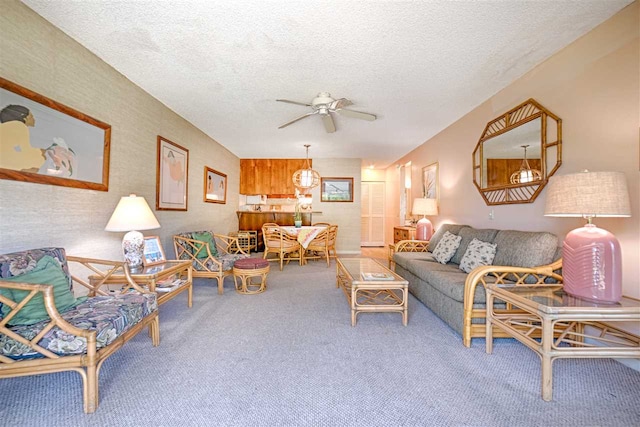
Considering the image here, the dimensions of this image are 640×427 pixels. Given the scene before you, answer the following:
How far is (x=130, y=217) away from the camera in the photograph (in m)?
2.36

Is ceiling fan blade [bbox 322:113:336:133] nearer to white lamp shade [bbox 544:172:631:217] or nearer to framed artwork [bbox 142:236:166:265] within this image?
white lamp shade [bbox 544:172:631:217]

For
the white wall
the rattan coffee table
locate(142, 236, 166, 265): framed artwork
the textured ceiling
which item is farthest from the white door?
locate(142, 236, 166, 265): framed artwork

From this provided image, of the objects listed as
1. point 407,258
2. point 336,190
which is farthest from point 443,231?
point 336,190

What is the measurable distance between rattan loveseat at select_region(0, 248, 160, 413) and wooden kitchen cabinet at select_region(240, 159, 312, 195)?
205 inches

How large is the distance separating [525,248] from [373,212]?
20.7 feet

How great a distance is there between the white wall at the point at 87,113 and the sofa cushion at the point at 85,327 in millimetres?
777

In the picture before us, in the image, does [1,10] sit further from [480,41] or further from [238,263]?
[480,41]

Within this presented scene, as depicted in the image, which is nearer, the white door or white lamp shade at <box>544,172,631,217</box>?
white lamp shade at <box>544,172,631,217</box>

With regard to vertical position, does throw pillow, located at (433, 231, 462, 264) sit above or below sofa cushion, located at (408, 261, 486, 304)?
above

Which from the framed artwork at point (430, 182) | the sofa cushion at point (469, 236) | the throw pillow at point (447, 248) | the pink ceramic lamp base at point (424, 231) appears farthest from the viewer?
the framed artwork at point (430, 182)

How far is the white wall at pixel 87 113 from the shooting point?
71.6 inches

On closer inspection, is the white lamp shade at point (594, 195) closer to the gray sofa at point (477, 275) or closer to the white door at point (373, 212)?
the gray sofa at point (477, 275)

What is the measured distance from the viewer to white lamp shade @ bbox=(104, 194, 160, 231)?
91.7 inches

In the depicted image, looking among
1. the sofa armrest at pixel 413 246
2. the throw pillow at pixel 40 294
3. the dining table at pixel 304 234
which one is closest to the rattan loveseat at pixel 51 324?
the throw pillow at pixel 40 294
